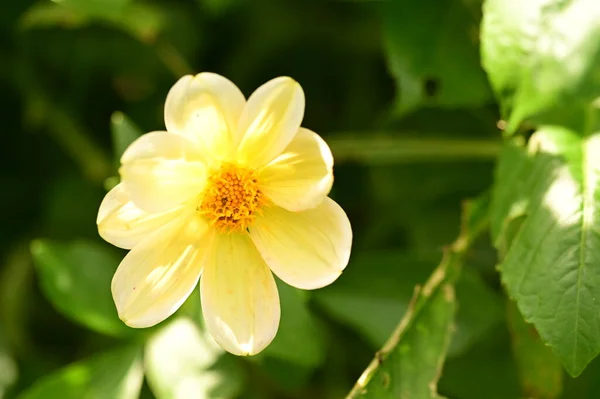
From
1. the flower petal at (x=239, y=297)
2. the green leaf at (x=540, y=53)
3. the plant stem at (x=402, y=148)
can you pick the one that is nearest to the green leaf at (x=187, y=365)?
the flower petal at (x=239, y=297)

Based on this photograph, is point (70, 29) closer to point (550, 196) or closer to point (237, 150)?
point (237, 150)

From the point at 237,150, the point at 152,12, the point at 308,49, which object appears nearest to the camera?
the point at 237,150

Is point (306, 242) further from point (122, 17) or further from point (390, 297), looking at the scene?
point (122, 17)

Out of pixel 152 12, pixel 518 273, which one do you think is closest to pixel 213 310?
pixel 518 273

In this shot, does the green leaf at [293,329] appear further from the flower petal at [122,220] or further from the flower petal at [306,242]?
the flower petal at [122,220]

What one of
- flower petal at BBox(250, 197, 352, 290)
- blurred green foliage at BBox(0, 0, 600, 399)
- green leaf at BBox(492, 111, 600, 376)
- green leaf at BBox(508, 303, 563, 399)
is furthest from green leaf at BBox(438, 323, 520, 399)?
flower petal at BBox(250, 197, 352, 290)

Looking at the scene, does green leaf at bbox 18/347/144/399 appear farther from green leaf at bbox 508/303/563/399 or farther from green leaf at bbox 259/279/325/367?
green leaf at bbox 508/303/563/399
